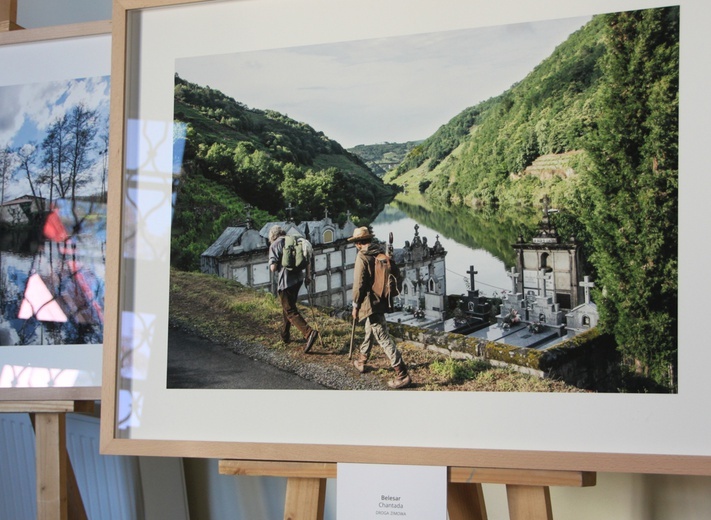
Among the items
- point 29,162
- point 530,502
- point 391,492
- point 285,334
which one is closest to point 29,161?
point 29,162

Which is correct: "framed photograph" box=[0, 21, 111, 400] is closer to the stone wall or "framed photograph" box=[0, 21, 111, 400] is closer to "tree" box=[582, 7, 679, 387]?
the stone wall

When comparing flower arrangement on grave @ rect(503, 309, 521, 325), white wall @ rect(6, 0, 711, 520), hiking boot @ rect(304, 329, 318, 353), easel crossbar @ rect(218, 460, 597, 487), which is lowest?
white wall @ rect(6, 0, 711, 520)

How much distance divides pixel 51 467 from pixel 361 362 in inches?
33.6

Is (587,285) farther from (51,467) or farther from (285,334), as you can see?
(51,467)

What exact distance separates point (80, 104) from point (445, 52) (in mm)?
950

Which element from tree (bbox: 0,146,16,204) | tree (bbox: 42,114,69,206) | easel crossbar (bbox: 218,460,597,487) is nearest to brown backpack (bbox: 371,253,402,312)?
easel crossbar (bbox: 218,460,597,487)

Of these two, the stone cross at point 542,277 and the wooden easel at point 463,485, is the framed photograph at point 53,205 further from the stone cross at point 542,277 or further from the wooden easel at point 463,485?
the stone cross at point 542,277

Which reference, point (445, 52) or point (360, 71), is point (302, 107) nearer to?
point (360, 71)

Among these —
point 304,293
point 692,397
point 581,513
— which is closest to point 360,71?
point 304,293

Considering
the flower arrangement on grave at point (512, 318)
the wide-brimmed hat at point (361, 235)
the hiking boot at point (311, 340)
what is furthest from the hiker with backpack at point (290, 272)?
the flower arrangement on grave at point (512, 318)

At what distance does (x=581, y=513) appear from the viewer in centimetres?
175

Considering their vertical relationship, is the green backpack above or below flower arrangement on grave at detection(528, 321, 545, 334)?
above

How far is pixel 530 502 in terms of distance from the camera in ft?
4.34

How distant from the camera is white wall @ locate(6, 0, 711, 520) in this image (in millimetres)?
1636
